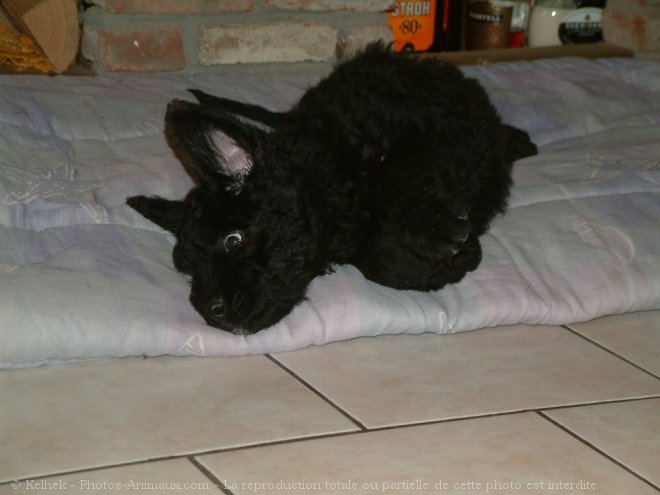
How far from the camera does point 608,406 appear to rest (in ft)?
5.70

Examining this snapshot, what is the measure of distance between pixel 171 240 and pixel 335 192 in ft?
A: 1.53

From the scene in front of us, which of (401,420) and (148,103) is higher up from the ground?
(148,103)

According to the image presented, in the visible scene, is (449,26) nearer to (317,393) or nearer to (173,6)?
(173,6)

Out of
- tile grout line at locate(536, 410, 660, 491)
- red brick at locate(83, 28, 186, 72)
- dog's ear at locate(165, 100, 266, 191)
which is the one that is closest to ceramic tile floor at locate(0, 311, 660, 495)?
tile grout line at locate(536, 410, 660, 491)

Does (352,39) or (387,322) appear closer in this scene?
(387,322)

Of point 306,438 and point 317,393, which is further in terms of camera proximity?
point 317,393

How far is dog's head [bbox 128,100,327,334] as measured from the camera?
5.86ft

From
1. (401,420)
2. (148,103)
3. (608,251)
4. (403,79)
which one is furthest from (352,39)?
(401,420)

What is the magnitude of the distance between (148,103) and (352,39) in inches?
36.4

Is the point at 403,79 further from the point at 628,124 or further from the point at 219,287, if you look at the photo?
the point at 628,124

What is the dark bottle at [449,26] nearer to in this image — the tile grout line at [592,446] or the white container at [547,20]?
the white container at [547,20]

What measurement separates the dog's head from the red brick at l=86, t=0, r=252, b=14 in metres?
1.44

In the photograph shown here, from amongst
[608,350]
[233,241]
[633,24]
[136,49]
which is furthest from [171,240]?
[633,24]

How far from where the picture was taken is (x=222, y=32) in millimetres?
3244
